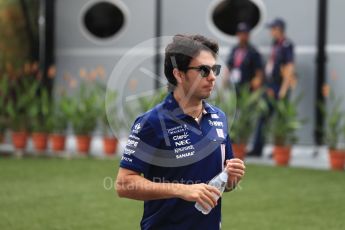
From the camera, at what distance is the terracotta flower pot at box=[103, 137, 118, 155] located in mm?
11289

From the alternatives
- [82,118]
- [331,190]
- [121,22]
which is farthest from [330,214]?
[121,22]

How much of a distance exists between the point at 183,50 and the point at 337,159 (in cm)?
689

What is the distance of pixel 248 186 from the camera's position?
834 cm

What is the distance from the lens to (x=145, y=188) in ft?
9.86

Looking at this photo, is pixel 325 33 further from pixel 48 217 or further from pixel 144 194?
pixel 144 194

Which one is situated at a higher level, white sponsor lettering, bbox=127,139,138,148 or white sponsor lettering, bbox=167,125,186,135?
white sponsor lettering, bbox=167,125,186,135

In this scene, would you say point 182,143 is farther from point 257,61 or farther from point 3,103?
point 3,103

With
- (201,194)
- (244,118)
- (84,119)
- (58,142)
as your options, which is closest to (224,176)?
(201,194)

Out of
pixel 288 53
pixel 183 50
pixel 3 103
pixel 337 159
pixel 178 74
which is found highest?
pixel 183 50

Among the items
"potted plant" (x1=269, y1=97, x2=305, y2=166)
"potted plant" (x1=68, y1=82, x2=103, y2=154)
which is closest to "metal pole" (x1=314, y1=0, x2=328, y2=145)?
"potted plant" (x1=269, y1=97, x2=305, y2=166)

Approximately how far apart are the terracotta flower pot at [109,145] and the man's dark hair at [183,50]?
8.16 m

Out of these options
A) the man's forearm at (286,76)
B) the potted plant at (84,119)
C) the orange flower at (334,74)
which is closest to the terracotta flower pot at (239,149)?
the man's forearm at (286,76)

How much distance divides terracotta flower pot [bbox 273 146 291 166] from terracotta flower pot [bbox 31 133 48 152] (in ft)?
12.5

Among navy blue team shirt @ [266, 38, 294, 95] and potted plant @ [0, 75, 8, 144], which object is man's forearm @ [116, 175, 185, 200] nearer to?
navy blue team shirt @ [266, 38, 294, 95]
